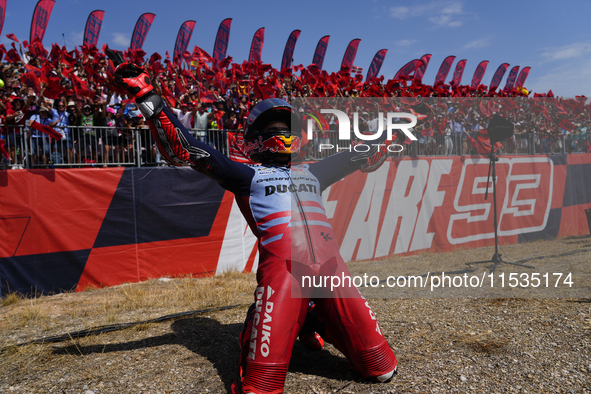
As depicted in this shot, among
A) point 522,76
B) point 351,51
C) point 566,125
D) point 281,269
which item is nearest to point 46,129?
point 281,269

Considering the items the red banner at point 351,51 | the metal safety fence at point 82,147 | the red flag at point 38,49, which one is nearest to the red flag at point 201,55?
the metal safety fence at point 82,147

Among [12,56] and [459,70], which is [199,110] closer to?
[12,56]

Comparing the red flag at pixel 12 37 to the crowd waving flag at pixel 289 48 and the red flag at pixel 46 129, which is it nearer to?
the red flag at pixel 46 129

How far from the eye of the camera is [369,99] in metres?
10.4

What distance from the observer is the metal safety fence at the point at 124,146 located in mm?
7477

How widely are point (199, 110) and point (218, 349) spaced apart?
6.89 metres

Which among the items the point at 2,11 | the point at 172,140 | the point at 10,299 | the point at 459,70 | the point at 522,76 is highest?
the point at 459,70

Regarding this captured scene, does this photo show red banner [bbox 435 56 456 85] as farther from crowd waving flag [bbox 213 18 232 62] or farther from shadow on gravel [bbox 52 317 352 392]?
shadow on gravel [bbox 52 317 352 392]

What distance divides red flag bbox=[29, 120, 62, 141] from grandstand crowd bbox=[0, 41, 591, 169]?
0.7 inches

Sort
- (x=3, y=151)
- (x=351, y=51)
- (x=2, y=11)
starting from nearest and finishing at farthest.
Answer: (x=3, y=151) → (x=2, y=11) → (x=351, y=51)

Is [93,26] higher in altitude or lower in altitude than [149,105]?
higher

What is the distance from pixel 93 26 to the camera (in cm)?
2050

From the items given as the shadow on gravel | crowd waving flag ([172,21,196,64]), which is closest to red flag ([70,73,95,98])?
the shadow on gravel

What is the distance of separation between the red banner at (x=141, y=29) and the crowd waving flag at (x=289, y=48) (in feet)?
26.8
